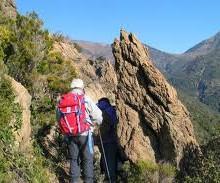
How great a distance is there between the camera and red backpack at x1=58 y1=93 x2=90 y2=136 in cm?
859

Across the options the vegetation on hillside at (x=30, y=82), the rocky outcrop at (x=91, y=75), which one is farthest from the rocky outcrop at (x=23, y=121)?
the rocky outcrop at (x=91, y=75)

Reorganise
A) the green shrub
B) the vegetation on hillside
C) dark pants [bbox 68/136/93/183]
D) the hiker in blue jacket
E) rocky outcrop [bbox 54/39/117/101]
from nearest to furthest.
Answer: the vegetation on hillside
dark pants [bbox 68/136/93/183]
the green shrub
the hiker in blue jacket
rocky outcrop [bbox 54/39/117/101]

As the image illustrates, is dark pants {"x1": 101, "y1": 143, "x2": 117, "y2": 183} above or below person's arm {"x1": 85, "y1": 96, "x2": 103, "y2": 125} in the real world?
below

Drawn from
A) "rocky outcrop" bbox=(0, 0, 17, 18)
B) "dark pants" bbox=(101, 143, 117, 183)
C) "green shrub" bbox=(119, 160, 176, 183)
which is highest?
"rocky outcrop" bbox=(0, 0, 17, 18)

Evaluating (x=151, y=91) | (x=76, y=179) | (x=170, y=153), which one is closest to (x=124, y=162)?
(x=170, y=153)

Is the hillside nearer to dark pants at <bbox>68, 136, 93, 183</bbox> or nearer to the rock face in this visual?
the rock face

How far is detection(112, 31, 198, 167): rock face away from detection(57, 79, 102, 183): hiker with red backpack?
2.65m

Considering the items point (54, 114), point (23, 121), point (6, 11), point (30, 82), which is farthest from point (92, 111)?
point (6, 11)

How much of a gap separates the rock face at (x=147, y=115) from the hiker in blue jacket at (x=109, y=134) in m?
0.28

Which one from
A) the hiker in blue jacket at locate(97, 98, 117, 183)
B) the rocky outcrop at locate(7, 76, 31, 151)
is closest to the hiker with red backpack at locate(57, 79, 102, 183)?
the rocky outcrop at locate(7, 76, 31, 151)

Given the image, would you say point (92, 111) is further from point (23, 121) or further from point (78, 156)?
point (23, 121)

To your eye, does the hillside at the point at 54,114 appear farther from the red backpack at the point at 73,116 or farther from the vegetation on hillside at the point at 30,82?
the red backpack at the point at 73,116

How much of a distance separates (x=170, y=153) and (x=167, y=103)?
48.3 inches

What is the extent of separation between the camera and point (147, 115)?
12.1m
